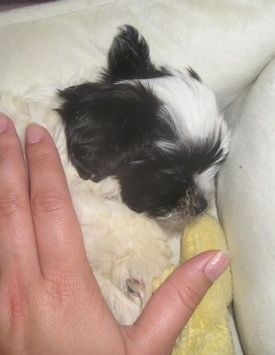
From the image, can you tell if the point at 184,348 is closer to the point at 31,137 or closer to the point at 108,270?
the point at 108,270

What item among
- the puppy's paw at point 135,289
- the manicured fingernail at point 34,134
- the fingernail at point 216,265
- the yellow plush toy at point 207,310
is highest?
the fingernail at point 216,265

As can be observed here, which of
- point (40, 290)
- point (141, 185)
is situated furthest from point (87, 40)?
point (40, 290)

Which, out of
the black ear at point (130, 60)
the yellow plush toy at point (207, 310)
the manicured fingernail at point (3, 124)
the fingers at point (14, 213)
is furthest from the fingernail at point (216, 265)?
the manicured fingernail at point (3, 124)

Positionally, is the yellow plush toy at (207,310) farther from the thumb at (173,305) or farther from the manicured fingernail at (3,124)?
the manicured fingernail at (3,124)

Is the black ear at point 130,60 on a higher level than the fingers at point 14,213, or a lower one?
higher

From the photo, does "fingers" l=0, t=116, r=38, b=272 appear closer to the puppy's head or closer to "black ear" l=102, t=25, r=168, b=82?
the puppy's head

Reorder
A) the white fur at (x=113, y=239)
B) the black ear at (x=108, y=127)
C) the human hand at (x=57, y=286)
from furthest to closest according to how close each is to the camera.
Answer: the white fur at (x=113, y=239) < the black ear at (x=108, y=127) < the human hand at (x=57, y=286)

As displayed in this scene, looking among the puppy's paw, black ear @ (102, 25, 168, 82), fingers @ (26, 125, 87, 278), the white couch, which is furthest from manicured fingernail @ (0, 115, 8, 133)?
the puppy's paw

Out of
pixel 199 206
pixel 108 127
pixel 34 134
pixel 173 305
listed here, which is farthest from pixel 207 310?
pixel 34 134

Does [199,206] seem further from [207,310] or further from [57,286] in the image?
[57,286]
